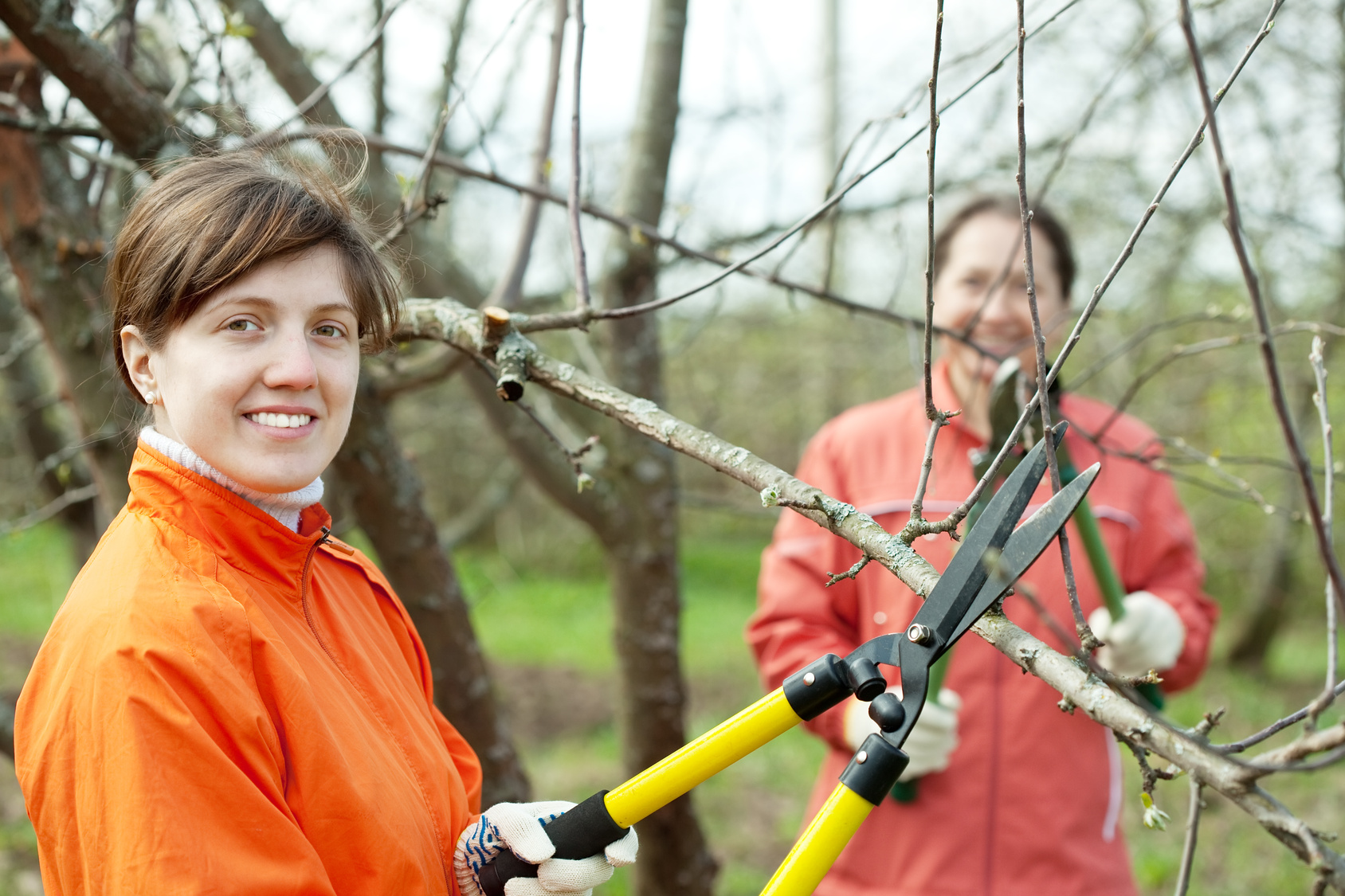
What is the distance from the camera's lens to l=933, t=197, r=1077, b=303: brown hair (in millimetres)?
2549

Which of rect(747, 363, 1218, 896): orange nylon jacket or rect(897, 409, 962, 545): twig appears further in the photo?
rect(747, 363, 1218, 896): orange nylon jacket

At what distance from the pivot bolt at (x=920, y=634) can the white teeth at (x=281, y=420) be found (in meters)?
0.84

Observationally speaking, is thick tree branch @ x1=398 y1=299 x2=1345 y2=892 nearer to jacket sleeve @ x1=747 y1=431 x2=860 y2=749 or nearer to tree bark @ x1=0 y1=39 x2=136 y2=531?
tree bark @ x1=0 y1=39 x2=136 y2=531

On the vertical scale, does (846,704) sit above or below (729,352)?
below

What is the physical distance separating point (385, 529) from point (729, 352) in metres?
7.72

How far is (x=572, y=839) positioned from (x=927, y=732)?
3.48 ft

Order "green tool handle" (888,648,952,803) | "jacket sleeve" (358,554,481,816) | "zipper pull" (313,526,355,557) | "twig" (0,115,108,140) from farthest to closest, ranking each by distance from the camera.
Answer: "green tool handle" (888,648,952,803)
"twig" (0,115,108,140)
"jacket sleeve" (358,554,481,816)
"zipper pull" (313,526,355,557)

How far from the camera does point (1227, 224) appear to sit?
0.64m

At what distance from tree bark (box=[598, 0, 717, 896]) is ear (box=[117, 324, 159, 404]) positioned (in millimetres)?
1666

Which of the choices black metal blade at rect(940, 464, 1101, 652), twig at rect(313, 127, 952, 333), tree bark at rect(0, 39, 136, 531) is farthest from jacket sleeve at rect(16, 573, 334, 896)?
tree bark at rect(0, 39, 136, 531)

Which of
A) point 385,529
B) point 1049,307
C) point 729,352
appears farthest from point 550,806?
point 729,352

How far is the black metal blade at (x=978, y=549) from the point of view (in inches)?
47.1

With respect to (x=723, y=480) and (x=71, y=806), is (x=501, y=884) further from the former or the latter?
(x=723, y=480)

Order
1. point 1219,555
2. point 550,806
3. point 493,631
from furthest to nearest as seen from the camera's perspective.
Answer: point 493,631 < point 1219,555 < point 550,806
